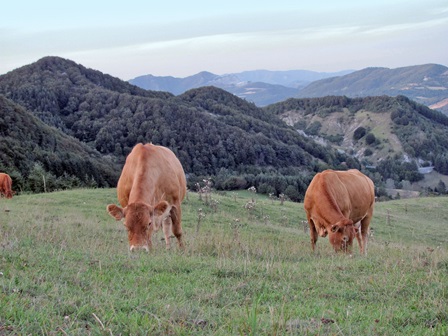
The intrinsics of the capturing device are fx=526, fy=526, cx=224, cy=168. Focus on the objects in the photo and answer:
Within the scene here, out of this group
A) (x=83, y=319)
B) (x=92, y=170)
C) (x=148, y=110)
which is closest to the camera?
(x=83, y=319)

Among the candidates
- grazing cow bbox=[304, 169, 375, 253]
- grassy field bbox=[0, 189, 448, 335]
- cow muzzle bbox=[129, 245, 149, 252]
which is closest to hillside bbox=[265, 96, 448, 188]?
grazing cow bbox=[304, 169, 375, 253]

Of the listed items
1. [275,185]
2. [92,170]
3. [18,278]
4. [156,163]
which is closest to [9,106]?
[92,170]

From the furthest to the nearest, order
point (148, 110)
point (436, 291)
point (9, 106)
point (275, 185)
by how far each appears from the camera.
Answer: point (148, 110), point (275, 185), point (9, 106), point (436, 291)

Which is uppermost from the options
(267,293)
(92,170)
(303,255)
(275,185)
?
(267,293)

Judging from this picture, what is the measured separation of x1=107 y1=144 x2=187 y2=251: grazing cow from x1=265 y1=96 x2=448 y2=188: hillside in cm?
10466

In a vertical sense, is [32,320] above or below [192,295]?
above

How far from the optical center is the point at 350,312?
187 inches

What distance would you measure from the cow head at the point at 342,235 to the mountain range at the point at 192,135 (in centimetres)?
2418

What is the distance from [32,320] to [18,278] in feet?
4.41

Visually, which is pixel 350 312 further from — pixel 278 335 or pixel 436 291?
pixel 436 291

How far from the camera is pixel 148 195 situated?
9133mm

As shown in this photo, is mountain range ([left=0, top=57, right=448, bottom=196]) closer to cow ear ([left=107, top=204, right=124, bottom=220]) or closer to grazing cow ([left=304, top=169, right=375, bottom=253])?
grazing cow ([left=304, top=169, right=375, bottom=253])

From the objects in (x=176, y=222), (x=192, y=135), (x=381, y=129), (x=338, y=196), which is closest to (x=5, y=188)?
(x=176, y=222)

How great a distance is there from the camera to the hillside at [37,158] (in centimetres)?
3133
